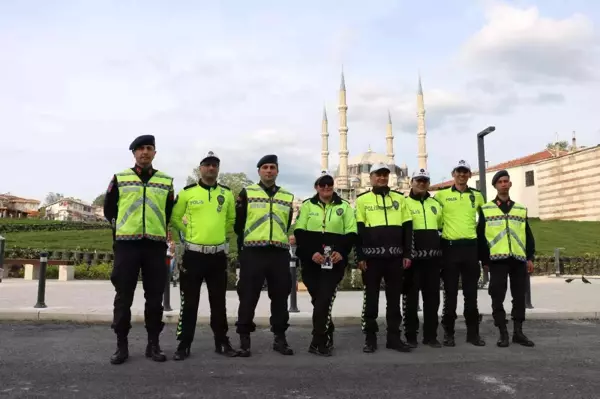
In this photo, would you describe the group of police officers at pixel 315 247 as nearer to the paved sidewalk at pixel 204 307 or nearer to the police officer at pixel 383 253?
the police officer at pixel 383 253

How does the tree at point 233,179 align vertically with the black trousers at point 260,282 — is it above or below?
above

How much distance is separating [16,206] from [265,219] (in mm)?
125441

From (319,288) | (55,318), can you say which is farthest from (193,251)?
(55,318)

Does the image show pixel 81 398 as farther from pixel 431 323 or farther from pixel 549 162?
pixel 549 162

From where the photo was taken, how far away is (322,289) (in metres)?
5.45

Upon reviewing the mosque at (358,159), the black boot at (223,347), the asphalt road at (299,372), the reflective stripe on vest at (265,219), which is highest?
the mosque at (358,159)

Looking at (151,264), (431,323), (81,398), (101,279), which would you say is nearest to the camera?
(81,398)

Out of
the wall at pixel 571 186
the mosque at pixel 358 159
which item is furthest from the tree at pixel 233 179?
the wall at pixel 571 186

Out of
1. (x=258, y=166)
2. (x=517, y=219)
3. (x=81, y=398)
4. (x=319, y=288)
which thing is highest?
(x=258, y=166)

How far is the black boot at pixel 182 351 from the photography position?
193 inches

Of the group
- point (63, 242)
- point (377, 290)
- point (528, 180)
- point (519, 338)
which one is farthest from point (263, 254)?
point (528, 180)

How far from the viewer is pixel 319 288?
5.49 m

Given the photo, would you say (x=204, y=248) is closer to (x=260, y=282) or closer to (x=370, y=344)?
(x=260, y=282)

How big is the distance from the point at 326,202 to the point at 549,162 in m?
50.7
